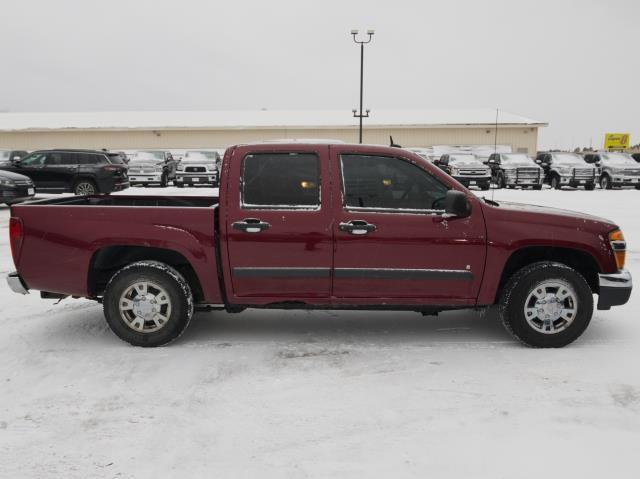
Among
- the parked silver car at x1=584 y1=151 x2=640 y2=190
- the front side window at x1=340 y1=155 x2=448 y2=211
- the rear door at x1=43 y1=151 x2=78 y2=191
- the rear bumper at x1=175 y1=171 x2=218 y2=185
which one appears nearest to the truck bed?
the front side window at x1=340 y1=155 x2=448 y2=211

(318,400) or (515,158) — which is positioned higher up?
(515,158)

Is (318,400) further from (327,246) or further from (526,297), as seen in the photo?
(526,297)

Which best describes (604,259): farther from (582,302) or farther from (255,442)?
(255,442)

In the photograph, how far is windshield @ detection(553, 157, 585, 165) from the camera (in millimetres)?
28078

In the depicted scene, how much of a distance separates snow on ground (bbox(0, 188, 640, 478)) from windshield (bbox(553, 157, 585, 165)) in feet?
79.5

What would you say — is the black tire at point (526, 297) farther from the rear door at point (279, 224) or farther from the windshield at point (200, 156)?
the windshield at point (200, 156)

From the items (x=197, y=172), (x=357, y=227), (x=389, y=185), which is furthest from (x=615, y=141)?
(x=357, y=227)

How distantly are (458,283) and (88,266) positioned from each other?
3.10 metres

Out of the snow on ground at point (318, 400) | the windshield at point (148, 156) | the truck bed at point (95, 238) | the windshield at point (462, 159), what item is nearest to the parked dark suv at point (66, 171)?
the windshield at point (148, 156)

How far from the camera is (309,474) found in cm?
304

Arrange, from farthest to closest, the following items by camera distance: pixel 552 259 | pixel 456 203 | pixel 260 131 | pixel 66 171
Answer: pixel 260 131
pixel 66 171
pixel 552 259
pixel 456 203

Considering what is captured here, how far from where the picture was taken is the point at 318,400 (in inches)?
155

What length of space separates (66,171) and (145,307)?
54.2ft

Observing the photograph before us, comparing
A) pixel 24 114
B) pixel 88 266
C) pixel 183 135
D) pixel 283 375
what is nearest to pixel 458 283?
pixel 283 375
